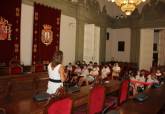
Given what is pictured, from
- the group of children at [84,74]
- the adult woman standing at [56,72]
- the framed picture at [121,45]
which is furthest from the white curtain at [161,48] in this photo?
the adult woman standing at [56,72]

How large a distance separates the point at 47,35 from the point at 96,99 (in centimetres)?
675

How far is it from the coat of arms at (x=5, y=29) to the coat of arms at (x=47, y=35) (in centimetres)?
186

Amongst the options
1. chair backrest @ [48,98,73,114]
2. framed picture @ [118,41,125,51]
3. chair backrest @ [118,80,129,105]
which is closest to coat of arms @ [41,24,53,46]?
chair backrest @ [118,80,129,105]

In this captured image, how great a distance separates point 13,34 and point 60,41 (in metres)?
3.14

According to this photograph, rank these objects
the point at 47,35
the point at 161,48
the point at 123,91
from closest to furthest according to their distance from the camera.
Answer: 1. the point at 123,91
2. the point at 47,35
3. the point at 161,48

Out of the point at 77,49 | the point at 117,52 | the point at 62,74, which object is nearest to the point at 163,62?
the point at 117,52

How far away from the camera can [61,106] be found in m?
2.95

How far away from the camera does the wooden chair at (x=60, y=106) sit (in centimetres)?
278

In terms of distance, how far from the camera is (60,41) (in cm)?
1184

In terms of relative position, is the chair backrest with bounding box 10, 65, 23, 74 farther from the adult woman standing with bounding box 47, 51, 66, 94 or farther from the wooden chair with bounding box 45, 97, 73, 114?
the wooden chair with bounding box 45, 97, 73, 114

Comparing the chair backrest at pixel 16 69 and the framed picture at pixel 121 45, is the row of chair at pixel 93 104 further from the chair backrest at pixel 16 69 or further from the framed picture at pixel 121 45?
the framed picture at pixel 121 45

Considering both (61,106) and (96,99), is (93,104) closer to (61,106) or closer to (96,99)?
(96,99)

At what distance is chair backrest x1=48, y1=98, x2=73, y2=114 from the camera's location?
2.80m

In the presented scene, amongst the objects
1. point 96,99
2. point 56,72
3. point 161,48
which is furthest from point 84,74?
point 161,48
